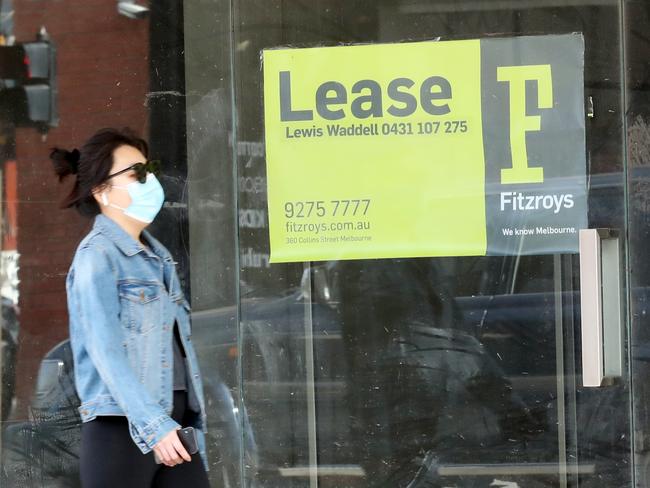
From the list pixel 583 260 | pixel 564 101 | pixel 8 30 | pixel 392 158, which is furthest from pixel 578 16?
pixel 8 30

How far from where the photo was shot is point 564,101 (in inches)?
229

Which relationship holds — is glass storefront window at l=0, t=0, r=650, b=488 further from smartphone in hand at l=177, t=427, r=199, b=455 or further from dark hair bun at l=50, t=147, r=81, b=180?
smartphone in hand at l=177, t=427, r=199, b=455

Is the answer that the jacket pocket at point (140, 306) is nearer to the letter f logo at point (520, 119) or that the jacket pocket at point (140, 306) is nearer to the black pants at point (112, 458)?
the black pants at point (112, 458)

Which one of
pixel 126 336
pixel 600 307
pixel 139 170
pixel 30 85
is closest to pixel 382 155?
pixel 600 307

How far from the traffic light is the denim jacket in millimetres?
2566

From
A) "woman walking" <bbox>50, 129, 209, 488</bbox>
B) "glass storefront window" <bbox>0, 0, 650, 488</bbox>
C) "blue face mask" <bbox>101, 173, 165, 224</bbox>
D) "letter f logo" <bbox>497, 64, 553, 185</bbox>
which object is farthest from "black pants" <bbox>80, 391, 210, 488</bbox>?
"letter f logo" <bbox>497, 64, 553, 185</bbox>

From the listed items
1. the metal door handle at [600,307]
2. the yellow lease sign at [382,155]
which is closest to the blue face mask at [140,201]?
the metal door handle at [600,307]

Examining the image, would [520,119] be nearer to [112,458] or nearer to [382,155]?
[382,155]

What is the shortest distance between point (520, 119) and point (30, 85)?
2.54 meters

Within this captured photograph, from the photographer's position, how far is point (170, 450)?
3453mm

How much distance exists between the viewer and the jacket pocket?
141 inches

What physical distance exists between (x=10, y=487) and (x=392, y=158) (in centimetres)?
263

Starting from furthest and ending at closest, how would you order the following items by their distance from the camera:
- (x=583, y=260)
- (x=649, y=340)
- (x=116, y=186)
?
(x=649, y=340), (x=583, y=260), (x=116, y=186)

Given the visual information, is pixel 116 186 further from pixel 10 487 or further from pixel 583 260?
pixel 10 487
